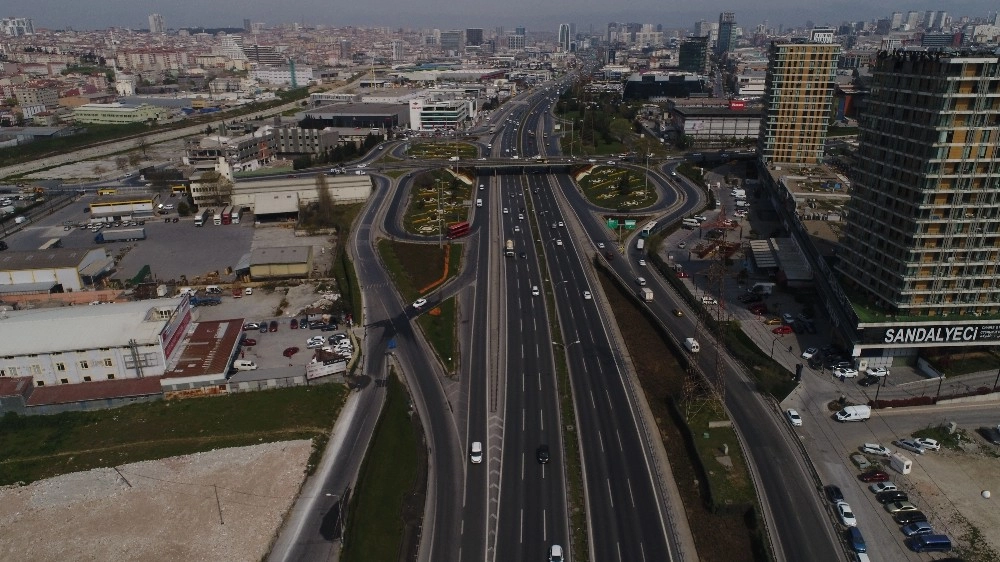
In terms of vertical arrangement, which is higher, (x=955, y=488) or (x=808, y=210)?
(x=808, y=210)

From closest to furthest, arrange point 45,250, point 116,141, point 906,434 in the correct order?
point 906,434 → point 45,250 → point 116,141

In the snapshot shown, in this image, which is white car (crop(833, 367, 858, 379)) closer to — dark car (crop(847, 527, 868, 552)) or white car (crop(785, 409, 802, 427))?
white car (crop(785, 409, 802, 427))

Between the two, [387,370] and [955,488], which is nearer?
[955,488]

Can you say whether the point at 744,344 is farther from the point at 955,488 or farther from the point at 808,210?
the point at 808,210

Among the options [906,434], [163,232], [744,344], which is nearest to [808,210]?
[744,344]

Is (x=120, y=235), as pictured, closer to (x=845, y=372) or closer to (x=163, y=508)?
(x=163, y=508)

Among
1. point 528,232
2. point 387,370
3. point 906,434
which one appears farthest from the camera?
point 528,232
